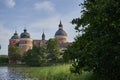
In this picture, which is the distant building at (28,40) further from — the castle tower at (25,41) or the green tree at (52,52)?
the green tree at (52,52)

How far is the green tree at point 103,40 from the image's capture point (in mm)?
15961

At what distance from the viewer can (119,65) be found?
1588cm

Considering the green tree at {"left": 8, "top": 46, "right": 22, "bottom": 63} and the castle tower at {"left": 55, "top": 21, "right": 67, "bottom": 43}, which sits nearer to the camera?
the green tree at {"left": 8, "top": 46, "right": 22, "bottom": 63}

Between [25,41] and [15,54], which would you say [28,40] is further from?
[15,54]

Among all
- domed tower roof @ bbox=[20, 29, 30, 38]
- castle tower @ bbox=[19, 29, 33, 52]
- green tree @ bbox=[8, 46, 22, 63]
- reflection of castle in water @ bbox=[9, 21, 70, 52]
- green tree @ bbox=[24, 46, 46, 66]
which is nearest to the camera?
green tree @ bbox=[24, 46, 46, 66]

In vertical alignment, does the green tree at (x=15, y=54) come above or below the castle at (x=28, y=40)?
below

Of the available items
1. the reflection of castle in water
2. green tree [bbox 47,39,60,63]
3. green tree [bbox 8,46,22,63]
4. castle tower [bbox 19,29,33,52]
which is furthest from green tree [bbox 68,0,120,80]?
castle tower [bbox 19,29,33,52]

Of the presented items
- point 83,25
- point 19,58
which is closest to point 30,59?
point 19,58

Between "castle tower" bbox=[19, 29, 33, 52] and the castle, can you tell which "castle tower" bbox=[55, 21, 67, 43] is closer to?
the castle

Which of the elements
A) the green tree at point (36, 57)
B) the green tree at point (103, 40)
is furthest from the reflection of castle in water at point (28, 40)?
the green tree at point (103, 40)

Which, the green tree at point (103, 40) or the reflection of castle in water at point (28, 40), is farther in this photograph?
the reflection of castle in water at point (28, 40)

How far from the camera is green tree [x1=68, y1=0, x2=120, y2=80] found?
52.4 feet

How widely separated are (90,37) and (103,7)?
6.71 ft

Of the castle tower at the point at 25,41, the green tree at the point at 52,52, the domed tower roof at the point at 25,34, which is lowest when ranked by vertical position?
the green tree at the point at 52,52
